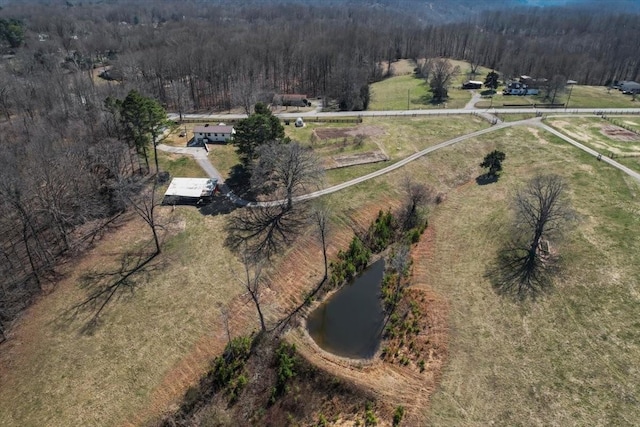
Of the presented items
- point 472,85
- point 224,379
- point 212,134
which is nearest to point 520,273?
point 224,379

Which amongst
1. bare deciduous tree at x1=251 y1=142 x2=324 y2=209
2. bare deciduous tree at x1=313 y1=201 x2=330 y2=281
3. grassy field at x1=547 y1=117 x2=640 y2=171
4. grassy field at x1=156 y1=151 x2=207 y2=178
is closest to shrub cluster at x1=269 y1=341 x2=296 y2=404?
bare deciduous tree at x1=313 y1=201 x2=330 y2=281

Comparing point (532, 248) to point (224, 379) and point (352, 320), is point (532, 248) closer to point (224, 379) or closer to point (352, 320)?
point (352, 320)

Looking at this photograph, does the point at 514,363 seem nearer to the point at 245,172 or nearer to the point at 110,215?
the point at 245,172

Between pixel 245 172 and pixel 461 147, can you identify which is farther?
pixel 461 147

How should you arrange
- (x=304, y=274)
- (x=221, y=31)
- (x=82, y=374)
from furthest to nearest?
(x=221, y=31) < (x=304, y=274) < (x=82, y=374)

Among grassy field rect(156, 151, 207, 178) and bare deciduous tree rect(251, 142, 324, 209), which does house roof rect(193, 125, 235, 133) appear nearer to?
grassy field rect(156, 151, 207, 178)

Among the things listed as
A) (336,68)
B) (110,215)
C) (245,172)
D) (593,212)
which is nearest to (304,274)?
(245,172)
